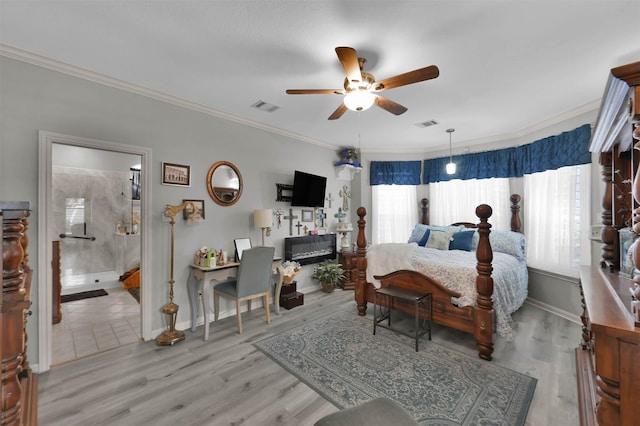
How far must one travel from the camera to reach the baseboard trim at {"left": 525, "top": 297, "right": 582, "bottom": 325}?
3.37 meters

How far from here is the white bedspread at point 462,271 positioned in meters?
2.64

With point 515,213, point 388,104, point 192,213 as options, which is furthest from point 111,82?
point 515,213

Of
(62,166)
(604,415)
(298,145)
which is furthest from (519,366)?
(62,166)

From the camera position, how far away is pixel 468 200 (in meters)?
4.81

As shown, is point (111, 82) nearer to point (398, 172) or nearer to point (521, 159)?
point (398, 172)

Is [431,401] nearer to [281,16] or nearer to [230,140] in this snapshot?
[281,16]

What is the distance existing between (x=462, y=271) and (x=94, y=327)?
169 inches

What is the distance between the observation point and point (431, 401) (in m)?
1.96

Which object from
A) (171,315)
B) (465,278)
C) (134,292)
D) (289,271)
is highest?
(465,278)

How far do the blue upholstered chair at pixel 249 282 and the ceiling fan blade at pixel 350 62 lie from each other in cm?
206

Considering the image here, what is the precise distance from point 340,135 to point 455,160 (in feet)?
7.31

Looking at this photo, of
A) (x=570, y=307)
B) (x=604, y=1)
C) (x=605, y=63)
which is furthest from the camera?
(x=570, y=307)

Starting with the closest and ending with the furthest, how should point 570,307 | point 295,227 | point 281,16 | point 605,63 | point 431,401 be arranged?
point 281,16 < point 431,401 < point 605,63 < point 570,307 < point 295,227

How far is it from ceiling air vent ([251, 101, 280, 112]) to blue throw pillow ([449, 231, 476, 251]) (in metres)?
3.34
